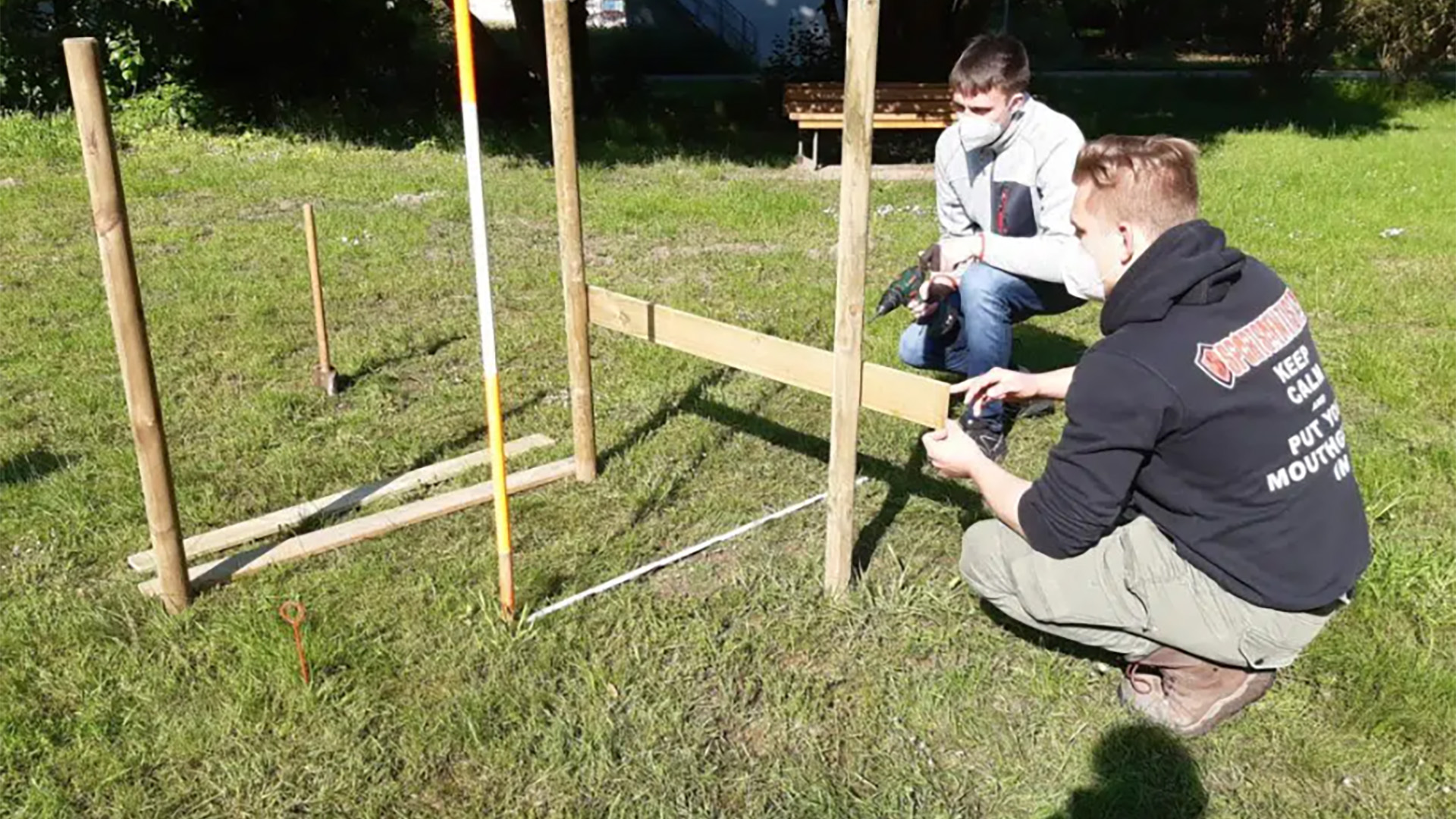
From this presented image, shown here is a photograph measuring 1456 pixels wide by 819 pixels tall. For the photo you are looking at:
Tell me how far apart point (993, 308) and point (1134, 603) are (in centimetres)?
193

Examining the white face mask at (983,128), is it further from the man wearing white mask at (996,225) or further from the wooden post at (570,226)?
the wooden post at (570,226)

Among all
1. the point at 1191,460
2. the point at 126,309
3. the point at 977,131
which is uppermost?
the point at 977,131

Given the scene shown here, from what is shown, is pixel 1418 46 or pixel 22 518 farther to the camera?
pixel 1418 46

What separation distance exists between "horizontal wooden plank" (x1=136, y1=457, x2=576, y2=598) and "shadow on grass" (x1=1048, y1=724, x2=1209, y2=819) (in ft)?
6.21

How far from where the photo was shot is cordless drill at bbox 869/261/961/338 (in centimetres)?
460

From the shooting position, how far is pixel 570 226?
4090mm

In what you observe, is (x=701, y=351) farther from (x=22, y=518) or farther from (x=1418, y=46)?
(x=1418, y=46)

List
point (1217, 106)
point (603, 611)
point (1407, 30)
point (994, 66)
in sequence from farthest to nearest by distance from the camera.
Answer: point (1407, 30), point (1217, 106), point (994, 66), point (603, 611)

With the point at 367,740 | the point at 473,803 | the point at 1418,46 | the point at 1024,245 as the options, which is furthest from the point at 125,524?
the point at 1418,46

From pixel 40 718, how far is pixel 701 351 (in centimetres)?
225

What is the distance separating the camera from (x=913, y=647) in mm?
3418

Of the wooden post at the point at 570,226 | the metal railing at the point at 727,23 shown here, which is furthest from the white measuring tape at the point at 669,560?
the metal railing at the point at 727,23

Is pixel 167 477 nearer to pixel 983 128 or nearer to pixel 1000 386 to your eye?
pixel 1000 386

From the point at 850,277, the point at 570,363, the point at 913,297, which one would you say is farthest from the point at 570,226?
the point at 913,297
